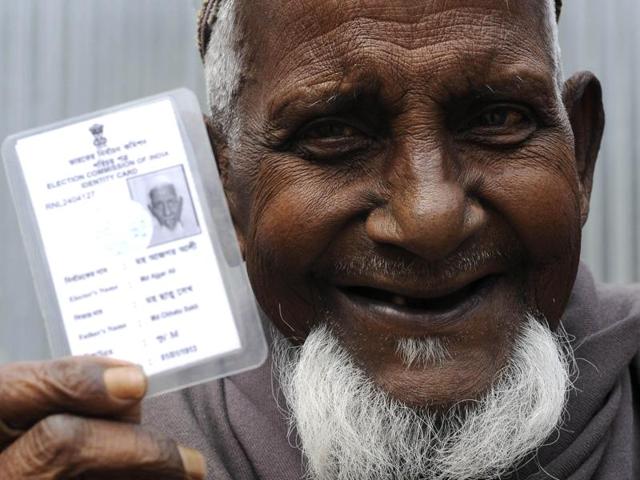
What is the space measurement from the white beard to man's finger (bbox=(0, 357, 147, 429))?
0.64m

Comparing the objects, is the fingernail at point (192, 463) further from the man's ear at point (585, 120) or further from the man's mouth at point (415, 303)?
the man's ear at point (585, 120)

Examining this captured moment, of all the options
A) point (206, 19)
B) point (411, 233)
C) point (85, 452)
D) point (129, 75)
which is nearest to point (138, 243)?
point (85, 452)

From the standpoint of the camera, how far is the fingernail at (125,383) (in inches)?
59.2

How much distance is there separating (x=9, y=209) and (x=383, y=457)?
3047 millimetres

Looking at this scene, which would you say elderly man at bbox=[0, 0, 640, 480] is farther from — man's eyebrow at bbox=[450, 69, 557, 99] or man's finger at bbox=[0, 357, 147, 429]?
man's finger at bbox=[0, 357, 147, 429]

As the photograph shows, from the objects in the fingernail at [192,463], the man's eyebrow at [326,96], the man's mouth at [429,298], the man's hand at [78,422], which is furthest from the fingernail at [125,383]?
the man's eyebrow at [326,96]

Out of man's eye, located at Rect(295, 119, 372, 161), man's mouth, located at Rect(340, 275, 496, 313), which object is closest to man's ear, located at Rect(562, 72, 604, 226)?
man's mouth, located at Rect(340, 275, 496, 313)

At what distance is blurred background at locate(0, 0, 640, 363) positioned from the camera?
15.0 ft

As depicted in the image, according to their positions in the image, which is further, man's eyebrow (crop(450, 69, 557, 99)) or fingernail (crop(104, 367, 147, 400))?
man's eyebrow (crop(450, 69, 557, 99))

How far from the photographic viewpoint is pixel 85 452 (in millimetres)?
→ 1527

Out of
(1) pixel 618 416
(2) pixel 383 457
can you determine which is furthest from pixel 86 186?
(1) pixel 618 416

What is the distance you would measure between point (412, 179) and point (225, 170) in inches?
24.7

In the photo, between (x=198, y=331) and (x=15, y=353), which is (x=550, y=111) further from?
(x=15, y=353)

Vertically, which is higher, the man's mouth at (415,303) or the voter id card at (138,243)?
the voter id card at (138,243)
